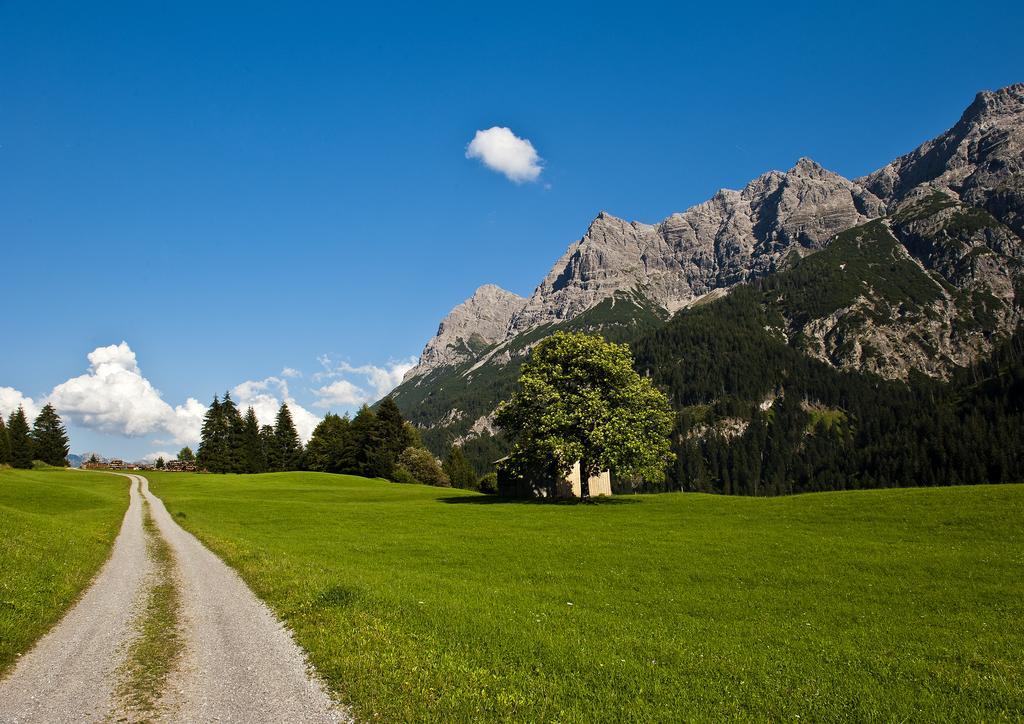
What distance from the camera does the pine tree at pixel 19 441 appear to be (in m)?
106

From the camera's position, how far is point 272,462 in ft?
431

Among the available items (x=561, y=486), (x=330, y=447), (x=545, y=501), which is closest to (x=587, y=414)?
(x=545, y=501)

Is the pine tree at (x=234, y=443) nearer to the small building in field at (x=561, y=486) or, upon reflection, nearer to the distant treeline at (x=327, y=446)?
the distant treeline at (x=327, y=446)

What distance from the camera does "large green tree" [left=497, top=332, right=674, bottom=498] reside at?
51750 millimetres

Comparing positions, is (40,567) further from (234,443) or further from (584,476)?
(234,443)

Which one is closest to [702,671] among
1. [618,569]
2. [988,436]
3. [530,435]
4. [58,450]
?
[618,569]

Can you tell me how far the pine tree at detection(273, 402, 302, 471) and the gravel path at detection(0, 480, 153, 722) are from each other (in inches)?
4720

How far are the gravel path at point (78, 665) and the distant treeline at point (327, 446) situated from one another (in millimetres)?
96478

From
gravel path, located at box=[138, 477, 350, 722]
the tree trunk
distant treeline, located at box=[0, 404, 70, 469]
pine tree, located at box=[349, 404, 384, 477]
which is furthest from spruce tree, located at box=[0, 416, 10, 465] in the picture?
gravel path, located at box=[138, 477, 350, 722]

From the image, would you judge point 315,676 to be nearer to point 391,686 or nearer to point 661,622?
point 391,686

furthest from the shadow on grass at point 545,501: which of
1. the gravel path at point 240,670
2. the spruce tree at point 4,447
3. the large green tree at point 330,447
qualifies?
the spruce tree at point 4,447

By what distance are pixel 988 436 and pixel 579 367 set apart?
21211cm

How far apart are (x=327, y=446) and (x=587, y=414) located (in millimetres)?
87076

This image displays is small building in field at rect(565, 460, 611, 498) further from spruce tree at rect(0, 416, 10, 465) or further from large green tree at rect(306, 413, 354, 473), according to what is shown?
spruce tree at rect(0, 416, 10, 465)
